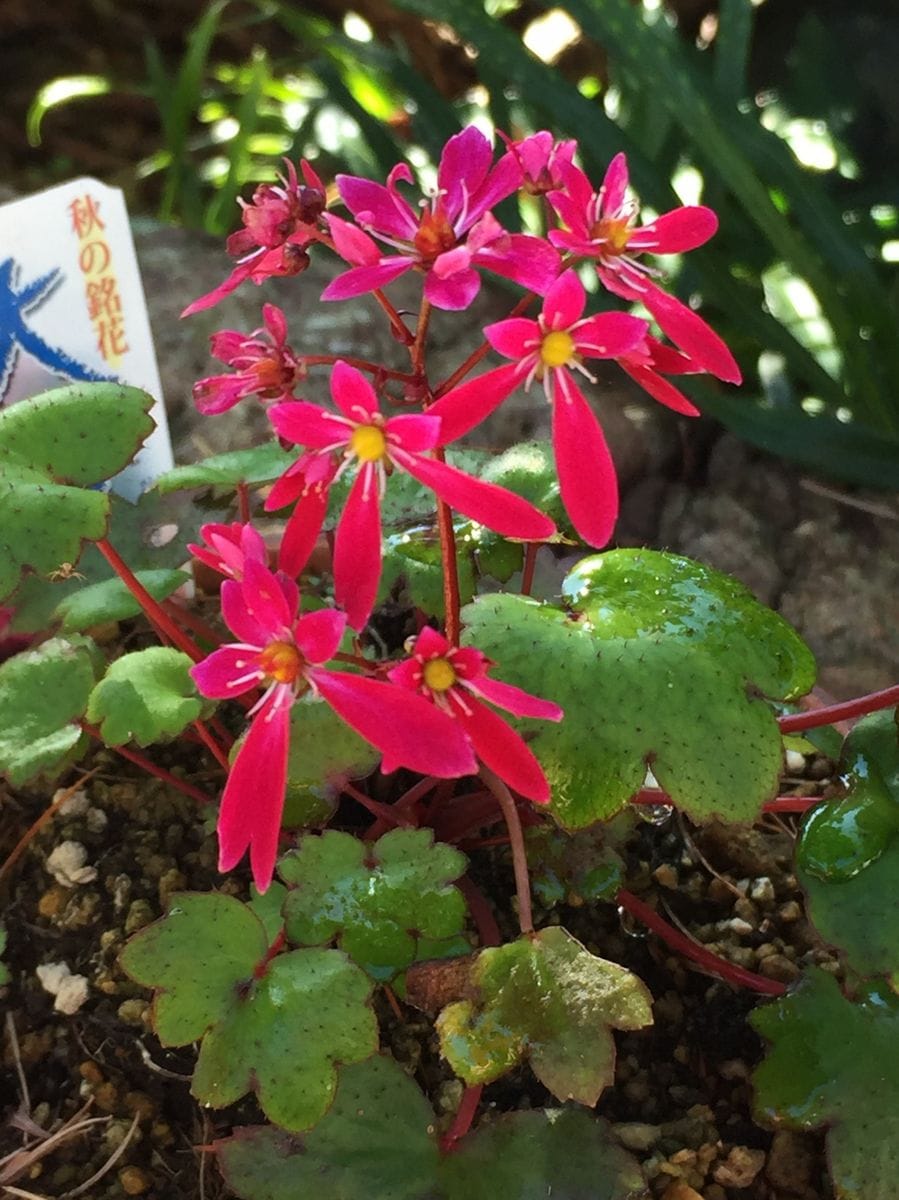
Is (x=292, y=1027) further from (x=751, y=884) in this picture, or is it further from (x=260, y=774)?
(x=751, y=884)

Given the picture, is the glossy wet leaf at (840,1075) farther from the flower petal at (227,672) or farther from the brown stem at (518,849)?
the flower petal at (227,672)

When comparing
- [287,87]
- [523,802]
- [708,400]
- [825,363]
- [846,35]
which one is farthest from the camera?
[287,87]

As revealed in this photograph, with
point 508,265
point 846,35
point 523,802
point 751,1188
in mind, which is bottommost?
point 751,1188

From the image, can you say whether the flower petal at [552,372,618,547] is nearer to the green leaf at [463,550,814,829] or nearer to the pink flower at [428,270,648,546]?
the pink flower at [428,270,648,546]

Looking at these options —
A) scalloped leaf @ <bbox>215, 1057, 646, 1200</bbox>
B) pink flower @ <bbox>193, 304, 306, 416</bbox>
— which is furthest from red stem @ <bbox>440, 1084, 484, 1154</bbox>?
pink flower @ <bbox>193, 304, 306, 416</bbox>

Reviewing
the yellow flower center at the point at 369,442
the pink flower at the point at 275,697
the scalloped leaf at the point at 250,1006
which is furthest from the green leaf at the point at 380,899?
the yellow flower center at the point at 369,442

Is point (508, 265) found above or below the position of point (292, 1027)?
above

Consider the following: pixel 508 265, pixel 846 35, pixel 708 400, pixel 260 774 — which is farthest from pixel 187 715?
pixel 846 35
